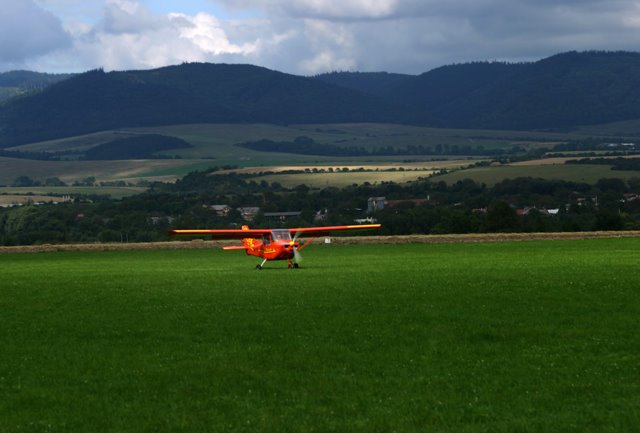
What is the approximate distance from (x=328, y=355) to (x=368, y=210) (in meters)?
111

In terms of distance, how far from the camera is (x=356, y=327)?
74.2 ft

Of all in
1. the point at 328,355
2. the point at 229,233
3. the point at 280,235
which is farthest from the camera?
the point at 229,233

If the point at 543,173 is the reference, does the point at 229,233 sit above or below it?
above

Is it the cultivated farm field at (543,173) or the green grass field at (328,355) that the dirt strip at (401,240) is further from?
the cultivated farm field at (543,173)

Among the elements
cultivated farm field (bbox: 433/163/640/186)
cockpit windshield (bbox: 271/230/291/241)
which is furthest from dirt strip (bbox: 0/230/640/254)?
cultivated farm field (bbox: 433/163/640/186)

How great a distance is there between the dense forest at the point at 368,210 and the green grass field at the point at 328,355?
172 ft

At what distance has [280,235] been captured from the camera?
46781 mm

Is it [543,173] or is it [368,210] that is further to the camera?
[543,173]

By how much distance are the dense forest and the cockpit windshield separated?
120 ft

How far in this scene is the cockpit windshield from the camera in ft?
152

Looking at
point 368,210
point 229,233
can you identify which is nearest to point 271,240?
point 229,233

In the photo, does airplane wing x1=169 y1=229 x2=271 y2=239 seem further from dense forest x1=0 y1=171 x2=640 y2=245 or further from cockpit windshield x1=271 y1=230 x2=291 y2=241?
dense forest x1=0 y1=171 x2=640 y2=245

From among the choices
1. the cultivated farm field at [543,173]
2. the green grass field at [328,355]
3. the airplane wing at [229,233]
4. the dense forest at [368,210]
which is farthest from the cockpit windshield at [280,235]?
the cultivated farm field at [543,173]

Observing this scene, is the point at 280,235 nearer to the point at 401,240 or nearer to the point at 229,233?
the point at 229,233
